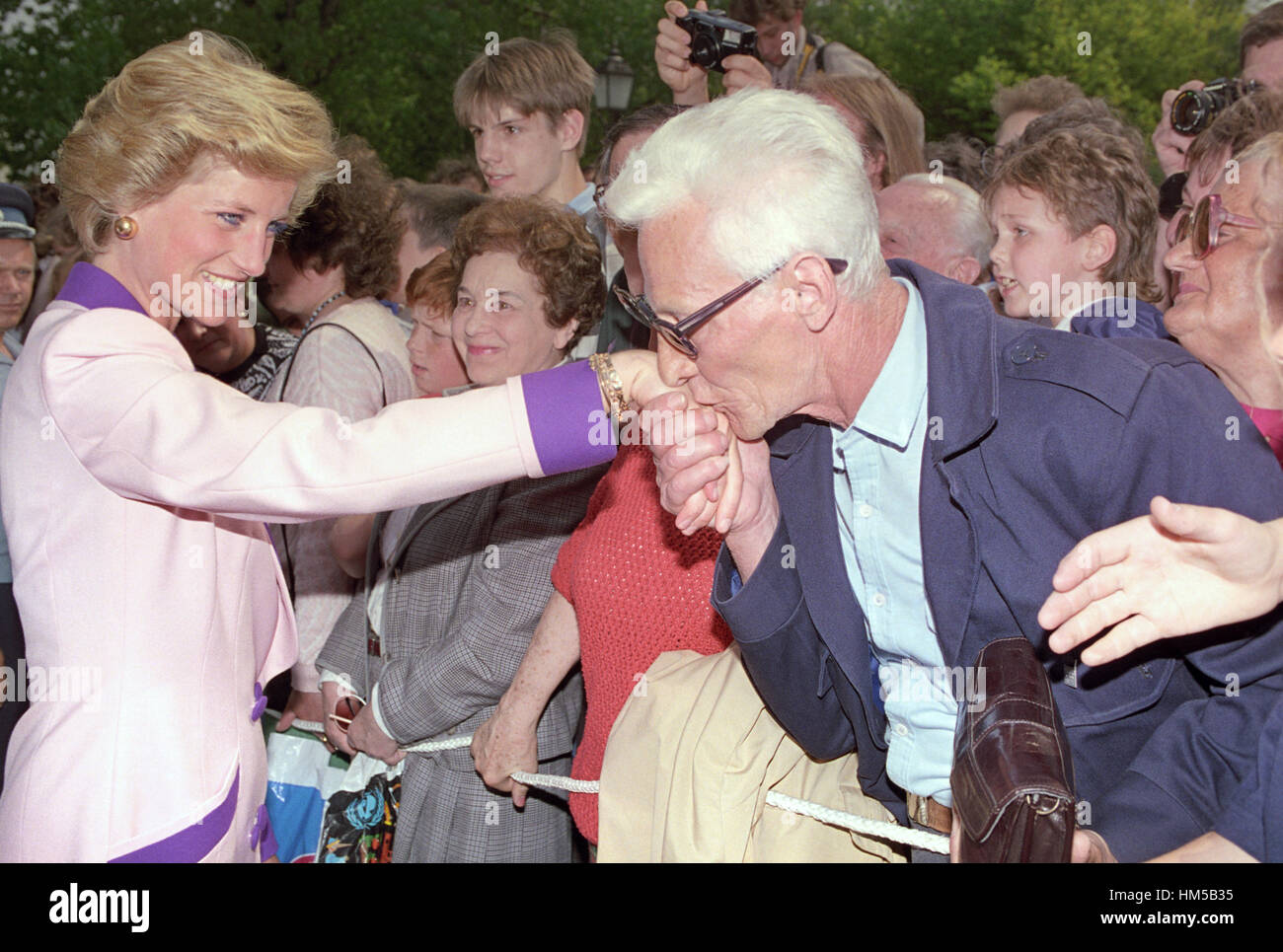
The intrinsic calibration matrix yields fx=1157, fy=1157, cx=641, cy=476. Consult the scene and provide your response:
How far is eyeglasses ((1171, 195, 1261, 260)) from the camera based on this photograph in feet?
6.93

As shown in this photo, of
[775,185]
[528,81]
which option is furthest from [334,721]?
[528,81]

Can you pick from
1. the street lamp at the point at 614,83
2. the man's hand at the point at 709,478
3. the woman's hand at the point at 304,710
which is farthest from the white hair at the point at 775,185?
the street lamp at the point at 614,83

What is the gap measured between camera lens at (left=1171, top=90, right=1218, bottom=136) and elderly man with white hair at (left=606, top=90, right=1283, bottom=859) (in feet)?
8.12

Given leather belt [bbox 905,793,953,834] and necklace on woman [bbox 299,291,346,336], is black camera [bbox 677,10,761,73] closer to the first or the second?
necklace on woman [bbox 299,291,346,336]

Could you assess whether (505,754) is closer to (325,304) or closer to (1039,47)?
(325,304)

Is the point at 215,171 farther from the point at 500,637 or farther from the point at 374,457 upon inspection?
the point at 500,637

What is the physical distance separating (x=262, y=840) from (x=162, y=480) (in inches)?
37.4

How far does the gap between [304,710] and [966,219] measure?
2.66 metres

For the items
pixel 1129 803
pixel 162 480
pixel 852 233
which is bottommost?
pixel 1129 803

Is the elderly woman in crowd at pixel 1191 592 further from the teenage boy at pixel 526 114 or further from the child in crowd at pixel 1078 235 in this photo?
the teenage boy at pixel 526 114

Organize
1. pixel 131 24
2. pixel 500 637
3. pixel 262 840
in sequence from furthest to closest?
pixel 131 24
pixel 500 637
pixel 262 840

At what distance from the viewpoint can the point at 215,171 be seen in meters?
2.12

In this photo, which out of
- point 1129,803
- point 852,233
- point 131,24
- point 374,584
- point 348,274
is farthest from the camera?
point 131,24
